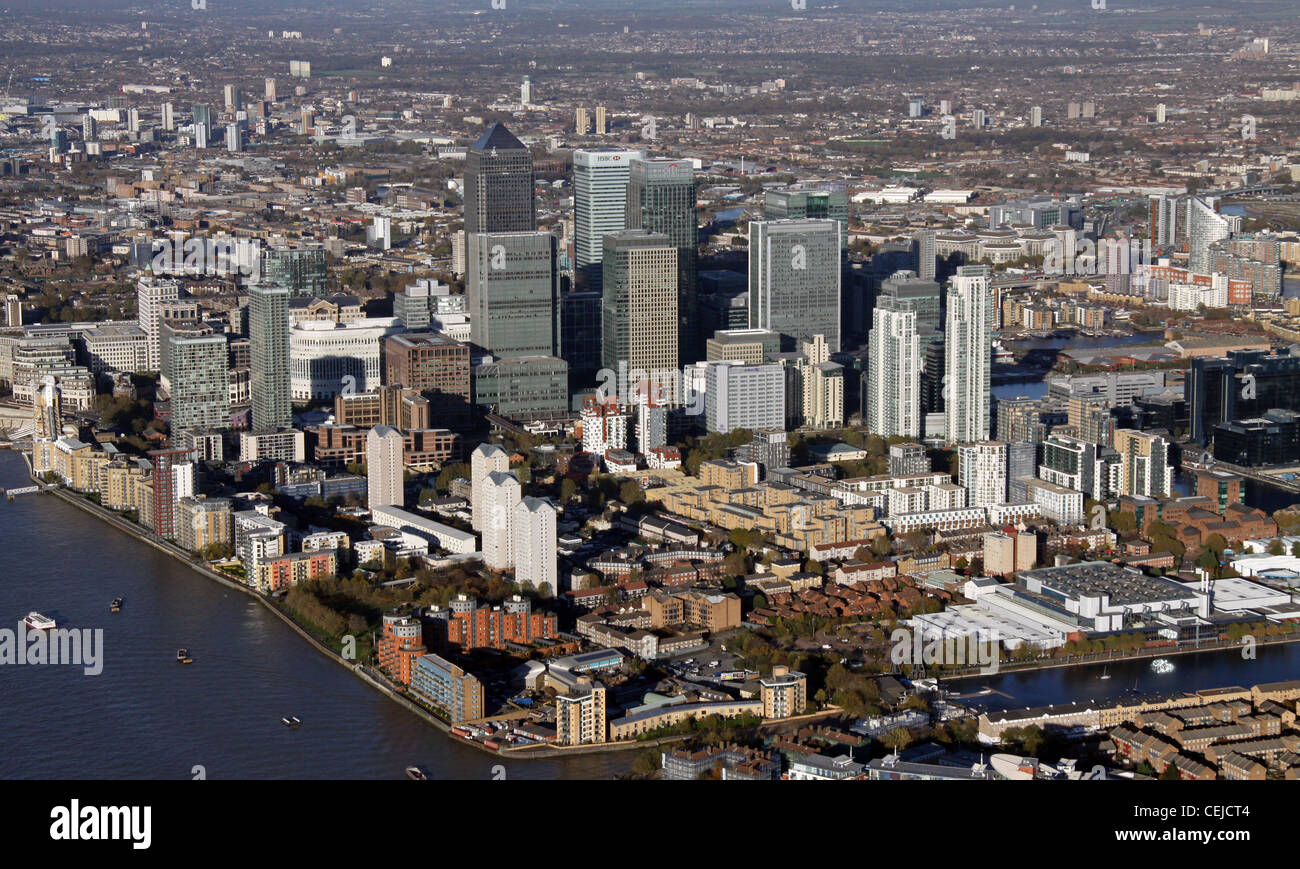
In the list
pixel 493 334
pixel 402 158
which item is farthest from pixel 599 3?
pixel 493 334

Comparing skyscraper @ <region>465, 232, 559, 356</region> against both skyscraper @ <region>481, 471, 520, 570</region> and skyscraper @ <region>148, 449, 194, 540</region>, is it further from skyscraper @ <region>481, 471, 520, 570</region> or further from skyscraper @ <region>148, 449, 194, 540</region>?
skyscraper @ <region>481, 471, 520, 570</region>

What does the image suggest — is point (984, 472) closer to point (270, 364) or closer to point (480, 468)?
point (480, 468)

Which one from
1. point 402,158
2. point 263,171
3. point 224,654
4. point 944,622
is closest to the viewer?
point 224,654

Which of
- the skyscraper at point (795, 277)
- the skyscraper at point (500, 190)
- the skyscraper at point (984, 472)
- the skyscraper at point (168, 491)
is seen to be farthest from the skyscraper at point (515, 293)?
the skyscraper at point (984, 472)

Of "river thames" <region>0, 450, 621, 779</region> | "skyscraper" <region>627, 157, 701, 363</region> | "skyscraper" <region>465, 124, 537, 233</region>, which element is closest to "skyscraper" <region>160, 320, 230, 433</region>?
"skyscraper" <region>465, 124, 537, 233</region>

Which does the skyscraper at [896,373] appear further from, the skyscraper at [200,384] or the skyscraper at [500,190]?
the skyscraper at [200,384]

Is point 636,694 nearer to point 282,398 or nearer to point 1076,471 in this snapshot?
point 1076,471
